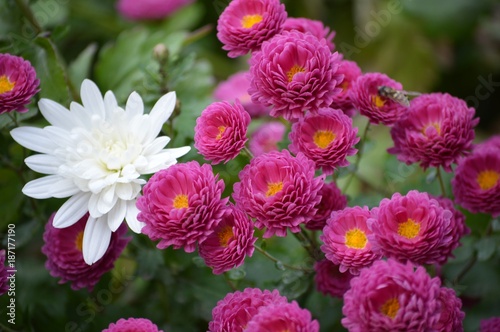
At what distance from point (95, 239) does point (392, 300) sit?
36cm

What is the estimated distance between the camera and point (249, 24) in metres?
0.78

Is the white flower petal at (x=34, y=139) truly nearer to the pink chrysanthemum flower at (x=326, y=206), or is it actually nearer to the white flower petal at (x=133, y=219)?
the white flower petal at (x=133, y=219)

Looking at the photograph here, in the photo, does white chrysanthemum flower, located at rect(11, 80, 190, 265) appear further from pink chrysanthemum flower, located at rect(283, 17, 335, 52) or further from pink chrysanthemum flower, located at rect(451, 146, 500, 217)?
pink chrysanthemum flower, located at rect(451, 146, 500, 217)

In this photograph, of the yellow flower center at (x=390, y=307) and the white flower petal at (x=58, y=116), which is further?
the white flower petal at (x=58, y=116)

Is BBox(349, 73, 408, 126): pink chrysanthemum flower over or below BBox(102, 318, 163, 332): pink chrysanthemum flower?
over

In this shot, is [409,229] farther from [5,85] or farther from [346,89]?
[5,85]

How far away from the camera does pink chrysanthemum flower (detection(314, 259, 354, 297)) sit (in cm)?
74

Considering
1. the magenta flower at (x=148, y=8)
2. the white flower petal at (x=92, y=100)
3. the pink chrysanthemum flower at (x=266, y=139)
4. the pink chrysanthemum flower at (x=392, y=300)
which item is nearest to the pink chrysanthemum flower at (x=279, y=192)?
the pink chrysanthemum flower at (x=392, y=300)

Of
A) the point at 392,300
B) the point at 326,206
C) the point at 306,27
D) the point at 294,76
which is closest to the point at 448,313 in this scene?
the point at 392,300

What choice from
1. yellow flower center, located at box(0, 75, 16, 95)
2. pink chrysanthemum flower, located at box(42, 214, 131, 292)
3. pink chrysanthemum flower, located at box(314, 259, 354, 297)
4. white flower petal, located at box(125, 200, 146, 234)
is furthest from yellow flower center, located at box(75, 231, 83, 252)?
pink chrysanthemum flower, located at box(314, 259, 354, 297)

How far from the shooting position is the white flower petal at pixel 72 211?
2.39ft

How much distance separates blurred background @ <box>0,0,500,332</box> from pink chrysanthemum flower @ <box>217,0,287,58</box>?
6.9 inches

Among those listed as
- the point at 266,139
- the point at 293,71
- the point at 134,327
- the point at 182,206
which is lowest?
the point at 266,139

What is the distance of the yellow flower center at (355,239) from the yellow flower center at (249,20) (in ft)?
1.00
